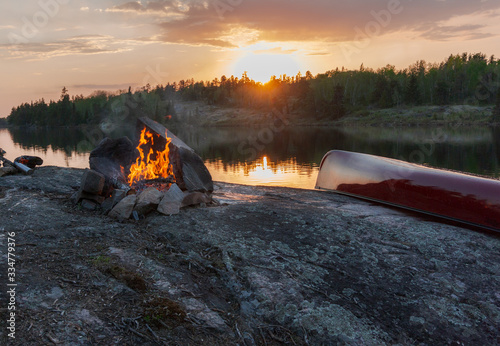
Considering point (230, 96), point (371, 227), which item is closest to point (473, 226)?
point (371, 227)

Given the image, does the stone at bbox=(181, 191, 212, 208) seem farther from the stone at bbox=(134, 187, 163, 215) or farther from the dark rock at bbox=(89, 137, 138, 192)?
the dark rock at bbox=(89, 137, 138, 192)

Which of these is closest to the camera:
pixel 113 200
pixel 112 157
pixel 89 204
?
pixel 113 200

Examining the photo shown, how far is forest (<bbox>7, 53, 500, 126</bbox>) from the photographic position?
103062 mm

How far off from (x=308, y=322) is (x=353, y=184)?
849cm

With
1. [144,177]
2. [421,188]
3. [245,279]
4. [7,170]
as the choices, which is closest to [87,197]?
[144,177]

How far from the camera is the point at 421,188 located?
10000 mm

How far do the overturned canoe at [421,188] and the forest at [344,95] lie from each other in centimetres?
7383

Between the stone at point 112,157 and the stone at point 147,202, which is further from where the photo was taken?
the stone at point 112,157

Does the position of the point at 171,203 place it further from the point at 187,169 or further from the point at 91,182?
the point at 187,169

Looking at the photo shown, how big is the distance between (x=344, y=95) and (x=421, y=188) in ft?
374

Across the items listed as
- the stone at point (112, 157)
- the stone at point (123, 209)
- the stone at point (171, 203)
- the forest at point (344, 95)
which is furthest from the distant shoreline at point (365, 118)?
the stone at point (123, 209)

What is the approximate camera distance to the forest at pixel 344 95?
103 metres

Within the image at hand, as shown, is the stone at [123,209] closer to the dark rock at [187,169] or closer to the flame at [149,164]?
the dark rock at [187,169]

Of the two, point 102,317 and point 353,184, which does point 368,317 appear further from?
point 353,184
